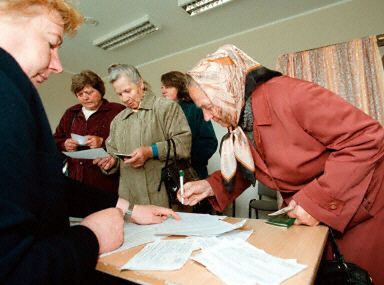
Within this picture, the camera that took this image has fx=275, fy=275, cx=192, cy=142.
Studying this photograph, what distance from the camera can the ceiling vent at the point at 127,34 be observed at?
137 inches

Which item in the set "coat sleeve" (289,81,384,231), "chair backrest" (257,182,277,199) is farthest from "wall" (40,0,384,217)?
"coat sleeve" (289,81,384,231)

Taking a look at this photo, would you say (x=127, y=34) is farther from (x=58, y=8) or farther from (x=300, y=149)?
(x=300, y=149)

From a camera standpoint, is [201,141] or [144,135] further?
[201,141]

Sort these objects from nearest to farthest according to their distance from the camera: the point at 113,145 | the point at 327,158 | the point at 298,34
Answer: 1. the point at 327,158
2. the point at 113,145
3. the point at 298,34

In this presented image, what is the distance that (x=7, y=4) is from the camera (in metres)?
0.68

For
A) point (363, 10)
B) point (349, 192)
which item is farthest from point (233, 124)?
point (363, 10)

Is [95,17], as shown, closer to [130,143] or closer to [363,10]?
[130,143]

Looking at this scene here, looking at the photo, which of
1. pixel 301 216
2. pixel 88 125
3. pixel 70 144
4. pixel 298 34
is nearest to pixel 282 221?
pixel 301 216

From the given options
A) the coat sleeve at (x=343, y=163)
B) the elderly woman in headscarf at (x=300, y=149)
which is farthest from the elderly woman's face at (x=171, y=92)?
the coat sleeve at (x=343, y=163)

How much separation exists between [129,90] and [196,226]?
4.03 feet

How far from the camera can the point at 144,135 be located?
1854 millimetres

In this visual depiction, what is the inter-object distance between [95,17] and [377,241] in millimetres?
3518

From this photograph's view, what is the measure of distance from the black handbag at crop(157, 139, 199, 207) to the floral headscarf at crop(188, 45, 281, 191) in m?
0.45

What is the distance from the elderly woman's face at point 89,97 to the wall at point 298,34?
6.35ft
